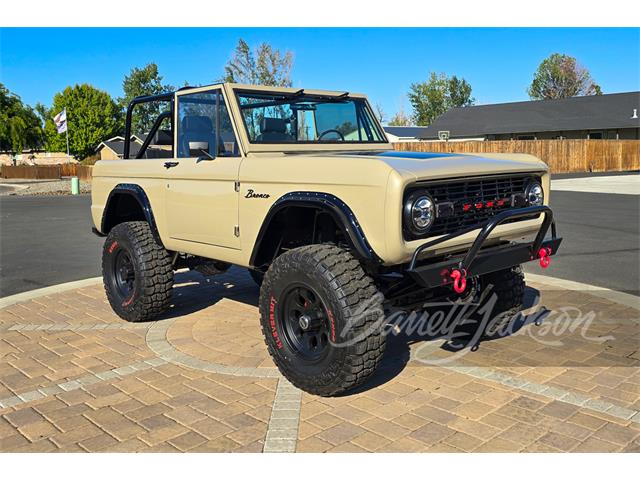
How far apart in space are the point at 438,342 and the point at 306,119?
7.49ft

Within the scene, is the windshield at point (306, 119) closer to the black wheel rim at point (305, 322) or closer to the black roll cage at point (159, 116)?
the black roll cage at point (159, 116)

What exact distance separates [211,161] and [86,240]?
814cm

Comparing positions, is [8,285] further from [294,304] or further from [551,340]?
[551,340]

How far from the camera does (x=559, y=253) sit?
30.7 ft

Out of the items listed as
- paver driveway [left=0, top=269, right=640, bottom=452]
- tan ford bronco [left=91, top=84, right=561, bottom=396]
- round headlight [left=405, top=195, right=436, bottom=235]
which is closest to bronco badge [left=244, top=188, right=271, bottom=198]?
tan ford bronco [left=91, top=84, right=561, bottom=396]

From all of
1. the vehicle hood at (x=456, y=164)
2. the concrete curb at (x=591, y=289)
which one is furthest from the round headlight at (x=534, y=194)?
the concrete curb at (x=591, y=289)

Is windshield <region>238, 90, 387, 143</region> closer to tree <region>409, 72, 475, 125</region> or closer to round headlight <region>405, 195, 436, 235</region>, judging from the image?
round headlight <region>405, 195, 436, 235</region>

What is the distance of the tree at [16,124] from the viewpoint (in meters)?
54.0

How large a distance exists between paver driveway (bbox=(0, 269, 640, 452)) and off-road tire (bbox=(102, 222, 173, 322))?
17 centimetres

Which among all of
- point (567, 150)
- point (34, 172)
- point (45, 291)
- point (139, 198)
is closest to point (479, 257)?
point (139, 198)

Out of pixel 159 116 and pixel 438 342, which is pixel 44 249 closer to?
pixel 159 116

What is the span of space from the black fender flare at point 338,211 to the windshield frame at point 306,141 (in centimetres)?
90

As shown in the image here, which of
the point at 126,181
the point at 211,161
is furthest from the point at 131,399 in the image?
the point at 126,181

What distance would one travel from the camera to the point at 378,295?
377 centimetres
